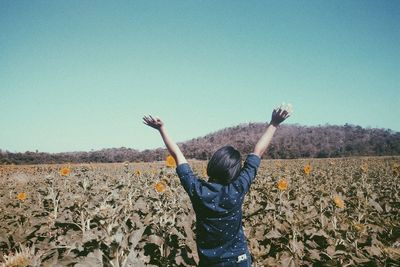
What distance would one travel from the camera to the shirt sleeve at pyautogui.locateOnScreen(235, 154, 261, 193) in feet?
7.67

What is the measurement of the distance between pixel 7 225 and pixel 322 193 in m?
5.77

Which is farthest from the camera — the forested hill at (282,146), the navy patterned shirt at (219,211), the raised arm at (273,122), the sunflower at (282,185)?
the forested hill at (282,146)

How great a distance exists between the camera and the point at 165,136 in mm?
2592

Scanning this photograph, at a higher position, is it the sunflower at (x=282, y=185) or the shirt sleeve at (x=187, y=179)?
the shirt sleeve at (x=187, y=179)

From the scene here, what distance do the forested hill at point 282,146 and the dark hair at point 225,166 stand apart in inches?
1498

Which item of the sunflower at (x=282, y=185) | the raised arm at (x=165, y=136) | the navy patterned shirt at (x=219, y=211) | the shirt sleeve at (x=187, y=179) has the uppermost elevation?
the raised arm at (x=165, y=136)

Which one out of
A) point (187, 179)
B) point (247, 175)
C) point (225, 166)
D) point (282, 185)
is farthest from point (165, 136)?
point (282, 185)

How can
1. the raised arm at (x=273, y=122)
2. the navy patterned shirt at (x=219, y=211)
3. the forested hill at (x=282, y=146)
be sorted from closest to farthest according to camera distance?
the navy patterned shirt at (x=219, y=211)
the raised arm at (x=273, y=122)
the forested hill at (x=282, y=146)

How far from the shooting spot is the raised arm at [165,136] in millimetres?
2539

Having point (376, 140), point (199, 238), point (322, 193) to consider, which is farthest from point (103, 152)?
point (199, 238)

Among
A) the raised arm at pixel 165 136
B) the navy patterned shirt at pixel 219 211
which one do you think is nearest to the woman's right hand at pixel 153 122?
the raised arm at pixel 165 136

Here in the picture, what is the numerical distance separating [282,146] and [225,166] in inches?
1688

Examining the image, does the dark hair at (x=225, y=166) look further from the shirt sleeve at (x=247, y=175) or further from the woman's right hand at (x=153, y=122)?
the woman's right hand at (x=153, y=122)

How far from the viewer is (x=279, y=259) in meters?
3.84
